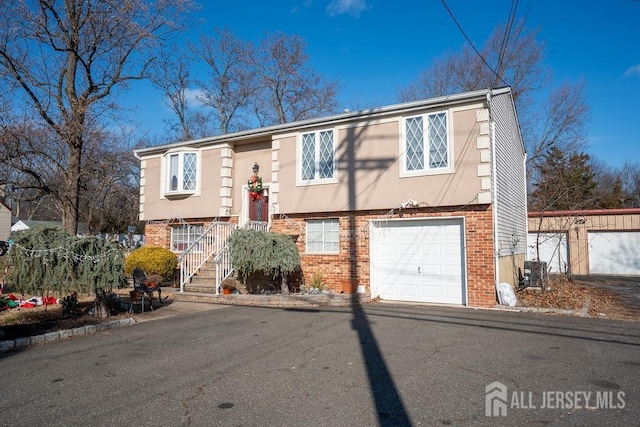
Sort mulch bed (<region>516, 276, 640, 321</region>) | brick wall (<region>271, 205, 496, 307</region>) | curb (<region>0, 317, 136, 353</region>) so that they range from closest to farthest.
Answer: curb (<region>0, 317, 136, 353</region>), mulch bed (<region>516, 276, 640, 321</region>), brick wall (<region>271, 205, 496, 307</region>)

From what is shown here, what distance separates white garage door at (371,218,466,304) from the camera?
11734mm

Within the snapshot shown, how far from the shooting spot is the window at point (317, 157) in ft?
44.9

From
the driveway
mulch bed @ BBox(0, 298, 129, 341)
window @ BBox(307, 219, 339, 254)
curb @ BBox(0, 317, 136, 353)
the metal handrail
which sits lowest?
the driveway

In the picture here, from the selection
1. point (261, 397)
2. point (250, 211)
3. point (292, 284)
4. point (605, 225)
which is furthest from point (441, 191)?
point (605, 225)

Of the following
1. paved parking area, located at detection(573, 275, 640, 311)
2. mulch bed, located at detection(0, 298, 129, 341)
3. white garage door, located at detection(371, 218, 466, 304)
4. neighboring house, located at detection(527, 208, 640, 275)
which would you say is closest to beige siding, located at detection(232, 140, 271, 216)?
white garage door, located at detection(371, 218, 466, 304)

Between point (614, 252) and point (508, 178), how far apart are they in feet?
36.8

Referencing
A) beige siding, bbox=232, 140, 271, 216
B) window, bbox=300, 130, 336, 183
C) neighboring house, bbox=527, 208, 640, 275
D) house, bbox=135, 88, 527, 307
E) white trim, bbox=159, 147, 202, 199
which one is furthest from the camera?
neighboring house, bbox=527, 208, 640, 275

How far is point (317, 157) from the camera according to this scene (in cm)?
1393

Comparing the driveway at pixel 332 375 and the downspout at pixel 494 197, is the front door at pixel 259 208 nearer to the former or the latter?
the driveway at pixel 332 375

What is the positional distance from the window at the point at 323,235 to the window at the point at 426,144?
2.90 metres

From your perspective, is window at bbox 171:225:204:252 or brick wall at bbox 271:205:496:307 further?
window at bbox 171:225:204:252

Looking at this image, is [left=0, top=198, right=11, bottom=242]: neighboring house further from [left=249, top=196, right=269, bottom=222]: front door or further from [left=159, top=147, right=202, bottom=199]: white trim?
[left=249, top=196, right=269, bottom=222]: front door

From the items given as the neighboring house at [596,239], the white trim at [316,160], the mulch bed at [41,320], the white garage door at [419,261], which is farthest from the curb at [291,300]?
the neighboring house at [596,239]

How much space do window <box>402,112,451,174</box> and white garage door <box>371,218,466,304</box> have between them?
1532mm
